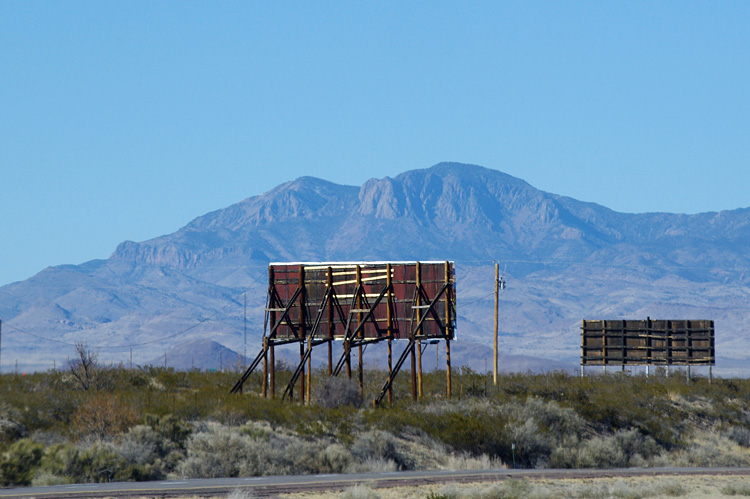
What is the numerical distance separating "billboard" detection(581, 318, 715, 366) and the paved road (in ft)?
89.4

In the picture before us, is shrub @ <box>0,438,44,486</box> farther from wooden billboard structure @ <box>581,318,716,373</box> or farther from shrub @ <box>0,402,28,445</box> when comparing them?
wooden billboard structure @ <box>581,318,716,373</box>

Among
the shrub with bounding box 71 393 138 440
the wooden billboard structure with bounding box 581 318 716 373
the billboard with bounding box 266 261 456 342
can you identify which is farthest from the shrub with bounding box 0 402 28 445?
the wooden billboard structure with bounding box 581 318 716 373

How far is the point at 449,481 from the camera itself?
106 ft

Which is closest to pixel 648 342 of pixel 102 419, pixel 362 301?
pixel 362 301

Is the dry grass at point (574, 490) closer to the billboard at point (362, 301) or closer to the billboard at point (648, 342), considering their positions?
the billboard at point (362, 301)

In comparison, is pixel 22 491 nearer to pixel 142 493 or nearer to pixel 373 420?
pixel 142 493

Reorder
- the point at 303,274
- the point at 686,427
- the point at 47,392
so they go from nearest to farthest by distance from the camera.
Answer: the point at 47,392 < the point at 686,427 < the point at 303,274

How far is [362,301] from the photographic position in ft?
168

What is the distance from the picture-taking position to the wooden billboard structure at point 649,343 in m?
63.7

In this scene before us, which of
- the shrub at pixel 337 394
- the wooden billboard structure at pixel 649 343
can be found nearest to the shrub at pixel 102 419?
the shrub at pixel 337 394

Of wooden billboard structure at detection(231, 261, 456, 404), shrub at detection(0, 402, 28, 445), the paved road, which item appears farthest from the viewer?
wooden billboard structure at detection(231, 261, 456, 404)

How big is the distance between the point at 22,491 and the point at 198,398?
16.8 meters

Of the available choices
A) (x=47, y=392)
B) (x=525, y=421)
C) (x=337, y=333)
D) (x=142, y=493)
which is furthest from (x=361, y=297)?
(x=142, y=493)

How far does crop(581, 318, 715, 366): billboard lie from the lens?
209 ft
